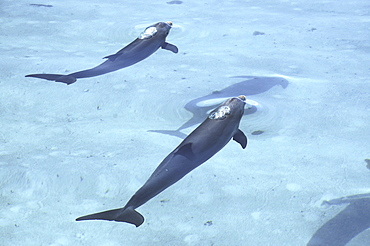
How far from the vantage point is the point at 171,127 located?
4.58 meters

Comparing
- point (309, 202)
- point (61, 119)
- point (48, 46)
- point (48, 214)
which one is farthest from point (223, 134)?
point (48, 46)

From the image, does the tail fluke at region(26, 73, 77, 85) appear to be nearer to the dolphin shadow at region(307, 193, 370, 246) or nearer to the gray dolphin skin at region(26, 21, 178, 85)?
the gray dolphin skin at region(26, 21, 178, 85)

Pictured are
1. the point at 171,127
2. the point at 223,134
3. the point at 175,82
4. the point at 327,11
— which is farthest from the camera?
the point at 327,11

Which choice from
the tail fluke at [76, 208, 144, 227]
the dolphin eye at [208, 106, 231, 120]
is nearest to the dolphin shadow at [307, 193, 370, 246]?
the dolphin eye at [208, 106, 231, 120]

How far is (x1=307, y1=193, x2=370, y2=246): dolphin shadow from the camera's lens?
312 cm

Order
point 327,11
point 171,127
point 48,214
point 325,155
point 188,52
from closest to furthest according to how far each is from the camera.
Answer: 1. point 48,214
2. point 325,155
3. point 171,127
4. point 188,52
5. point 327,11

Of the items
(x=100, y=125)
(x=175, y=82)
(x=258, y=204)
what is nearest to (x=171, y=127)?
(x=100, y=125)

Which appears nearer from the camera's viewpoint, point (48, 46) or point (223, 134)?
point (223, 134)

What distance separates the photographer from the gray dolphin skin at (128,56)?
378 cm

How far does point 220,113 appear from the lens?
10.0ft

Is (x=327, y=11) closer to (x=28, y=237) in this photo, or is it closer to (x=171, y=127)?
(x=171, y=127)

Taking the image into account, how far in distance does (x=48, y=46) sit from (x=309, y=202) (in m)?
4.63

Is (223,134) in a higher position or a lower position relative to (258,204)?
higher

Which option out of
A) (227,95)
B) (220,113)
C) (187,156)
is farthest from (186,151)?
(227,95)
